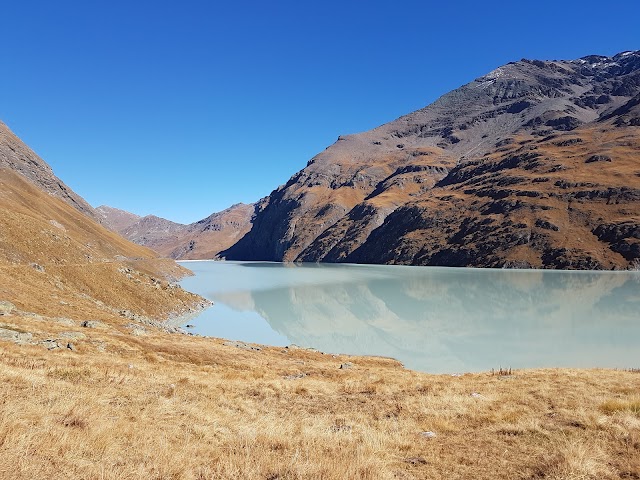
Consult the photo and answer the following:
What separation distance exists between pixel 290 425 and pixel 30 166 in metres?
179

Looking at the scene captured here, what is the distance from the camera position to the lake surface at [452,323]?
36.6 meters

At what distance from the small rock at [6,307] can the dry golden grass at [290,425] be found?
34.4 feet

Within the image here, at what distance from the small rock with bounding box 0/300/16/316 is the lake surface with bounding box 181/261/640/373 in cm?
2217

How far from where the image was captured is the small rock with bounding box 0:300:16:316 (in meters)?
26.6

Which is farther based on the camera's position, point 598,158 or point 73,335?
point 598,158

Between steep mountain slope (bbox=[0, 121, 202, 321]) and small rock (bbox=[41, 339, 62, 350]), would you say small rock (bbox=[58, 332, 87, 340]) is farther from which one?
steep mountain slope (bbox=[0, 121, 202, 321])

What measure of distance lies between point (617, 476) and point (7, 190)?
116 m

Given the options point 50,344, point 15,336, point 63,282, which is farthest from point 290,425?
point 63,282

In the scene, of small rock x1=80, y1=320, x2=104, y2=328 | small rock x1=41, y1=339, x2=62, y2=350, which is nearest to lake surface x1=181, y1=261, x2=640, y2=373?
small rock x1=80, y1=320, x2=104, y2=328

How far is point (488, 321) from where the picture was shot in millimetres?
52812

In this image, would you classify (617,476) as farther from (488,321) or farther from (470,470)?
(488,321)

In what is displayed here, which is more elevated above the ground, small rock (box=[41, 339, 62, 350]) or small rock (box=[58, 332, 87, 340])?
small rock (box=[41, 339, 62, 350])

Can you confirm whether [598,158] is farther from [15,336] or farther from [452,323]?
[15,336]

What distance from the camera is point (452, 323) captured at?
5247 centimetres
